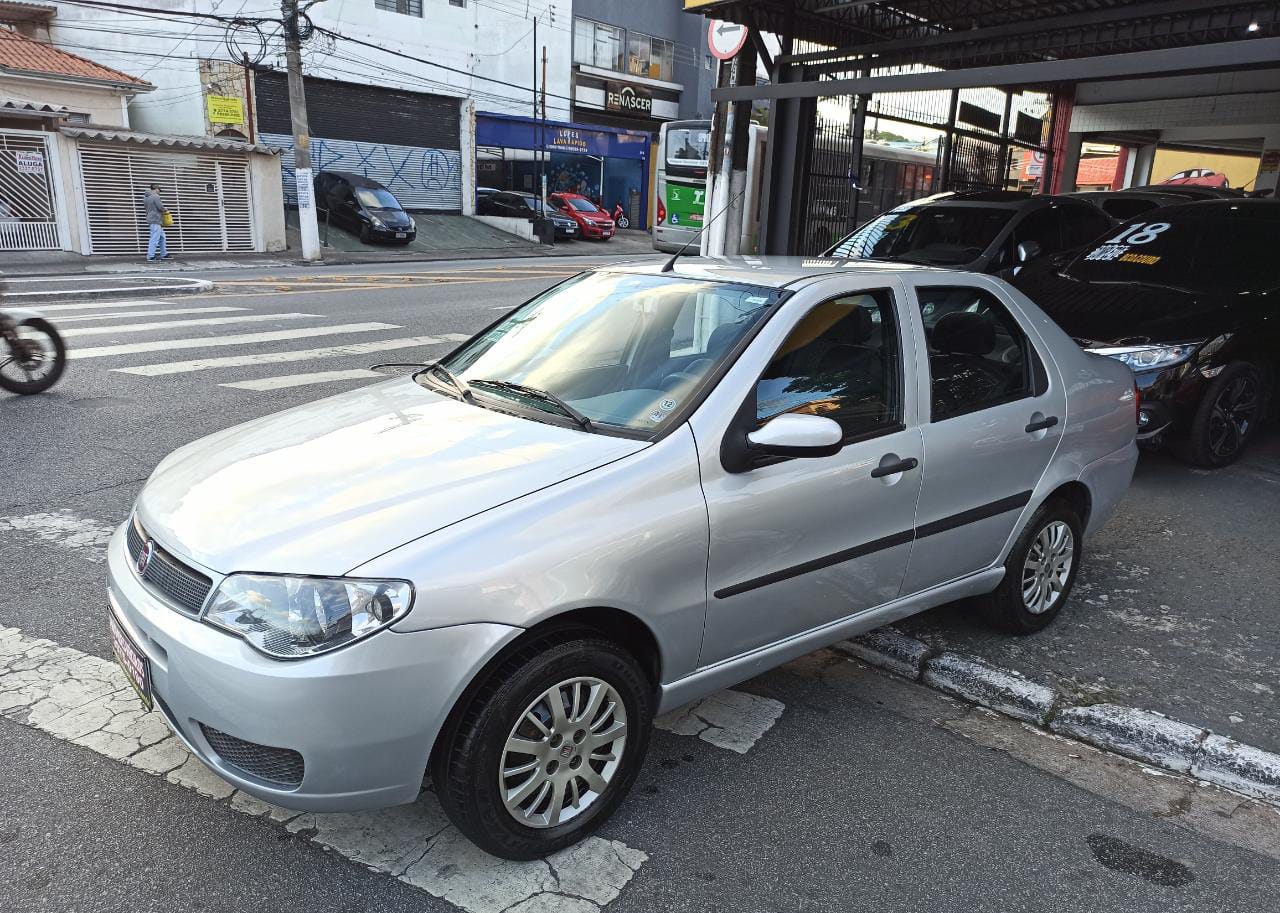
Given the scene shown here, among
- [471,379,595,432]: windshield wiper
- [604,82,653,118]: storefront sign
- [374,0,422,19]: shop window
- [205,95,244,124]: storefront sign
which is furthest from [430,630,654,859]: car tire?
[604,82,653,118]: storefront sign

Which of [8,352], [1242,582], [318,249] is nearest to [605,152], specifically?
[318,249]

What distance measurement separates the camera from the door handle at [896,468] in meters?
3.34

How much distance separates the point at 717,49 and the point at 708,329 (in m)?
8.02

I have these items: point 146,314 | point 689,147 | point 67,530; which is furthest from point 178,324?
point 689,147

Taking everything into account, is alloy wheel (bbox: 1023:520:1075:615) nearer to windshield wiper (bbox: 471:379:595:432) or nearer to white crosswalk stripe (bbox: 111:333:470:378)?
windshield wiper (bbox: 471:379:595:432)

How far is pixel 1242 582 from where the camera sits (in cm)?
496

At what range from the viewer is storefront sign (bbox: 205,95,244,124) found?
95.5 feet

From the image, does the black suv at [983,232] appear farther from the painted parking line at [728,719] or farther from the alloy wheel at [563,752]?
the alloy wheel at [563,752]

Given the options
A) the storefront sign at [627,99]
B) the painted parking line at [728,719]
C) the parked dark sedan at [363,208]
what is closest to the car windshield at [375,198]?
the parked dark sedan at [363,208]

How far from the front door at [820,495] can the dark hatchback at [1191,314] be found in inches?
143

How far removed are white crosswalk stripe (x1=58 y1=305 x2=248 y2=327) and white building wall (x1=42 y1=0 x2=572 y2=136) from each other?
19.4 meters

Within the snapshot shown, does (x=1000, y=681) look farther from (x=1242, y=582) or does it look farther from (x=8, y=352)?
(x=8, y=352)

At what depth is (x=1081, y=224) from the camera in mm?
10547

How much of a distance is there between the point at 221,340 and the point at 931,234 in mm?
7976
